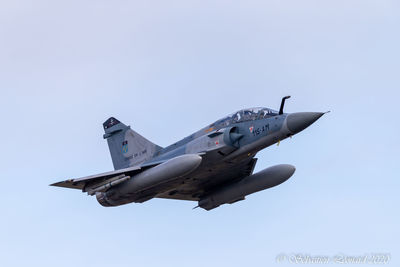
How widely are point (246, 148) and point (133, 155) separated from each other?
24.3ft

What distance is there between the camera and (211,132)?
33219 millimetres

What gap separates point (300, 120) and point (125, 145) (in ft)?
34.5

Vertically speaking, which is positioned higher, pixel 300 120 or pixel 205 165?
pixel 300 120

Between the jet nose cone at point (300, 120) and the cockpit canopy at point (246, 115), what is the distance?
1.08 meters

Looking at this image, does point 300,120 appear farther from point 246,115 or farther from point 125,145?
point 125,145

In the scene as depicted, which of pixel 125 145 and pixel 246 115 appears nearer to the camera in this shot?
pixel 246 115

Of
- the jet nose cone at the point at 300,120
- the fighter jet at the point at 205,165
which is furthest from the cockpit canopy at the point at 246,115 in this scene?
the jet nose cone at the point at 300,120

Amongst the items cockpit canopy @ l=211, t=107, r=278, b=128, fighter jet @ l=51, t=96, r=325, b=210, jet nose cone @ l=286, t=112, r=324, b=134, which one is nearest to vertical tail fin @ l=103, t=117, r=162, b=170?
fighter jet @ l=51, t=96, r=325, b=210

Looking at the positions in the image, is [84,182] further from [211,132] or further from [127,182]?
[211,132]

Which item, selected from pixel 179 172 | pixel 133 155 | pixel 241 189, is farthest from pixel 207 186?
pixel 179 172

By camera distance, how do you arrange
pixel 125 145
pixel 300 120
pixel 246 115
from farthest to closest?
pixel 125 145, pixel 246 115, pixel 300 120

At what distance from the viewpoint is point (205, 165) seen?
32750 mm

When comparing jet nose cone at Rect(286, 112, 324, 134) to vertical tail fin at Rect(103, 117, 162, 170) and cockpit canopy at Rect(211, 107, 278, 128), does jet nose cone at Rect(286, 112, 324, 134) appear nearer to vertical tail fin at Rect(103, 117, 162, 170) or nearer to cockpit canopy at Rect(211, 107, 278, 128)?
cockpit canopy at Rect(211, 107, 278, 128)

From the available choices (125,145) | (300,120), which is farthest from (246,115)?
(125,145)
